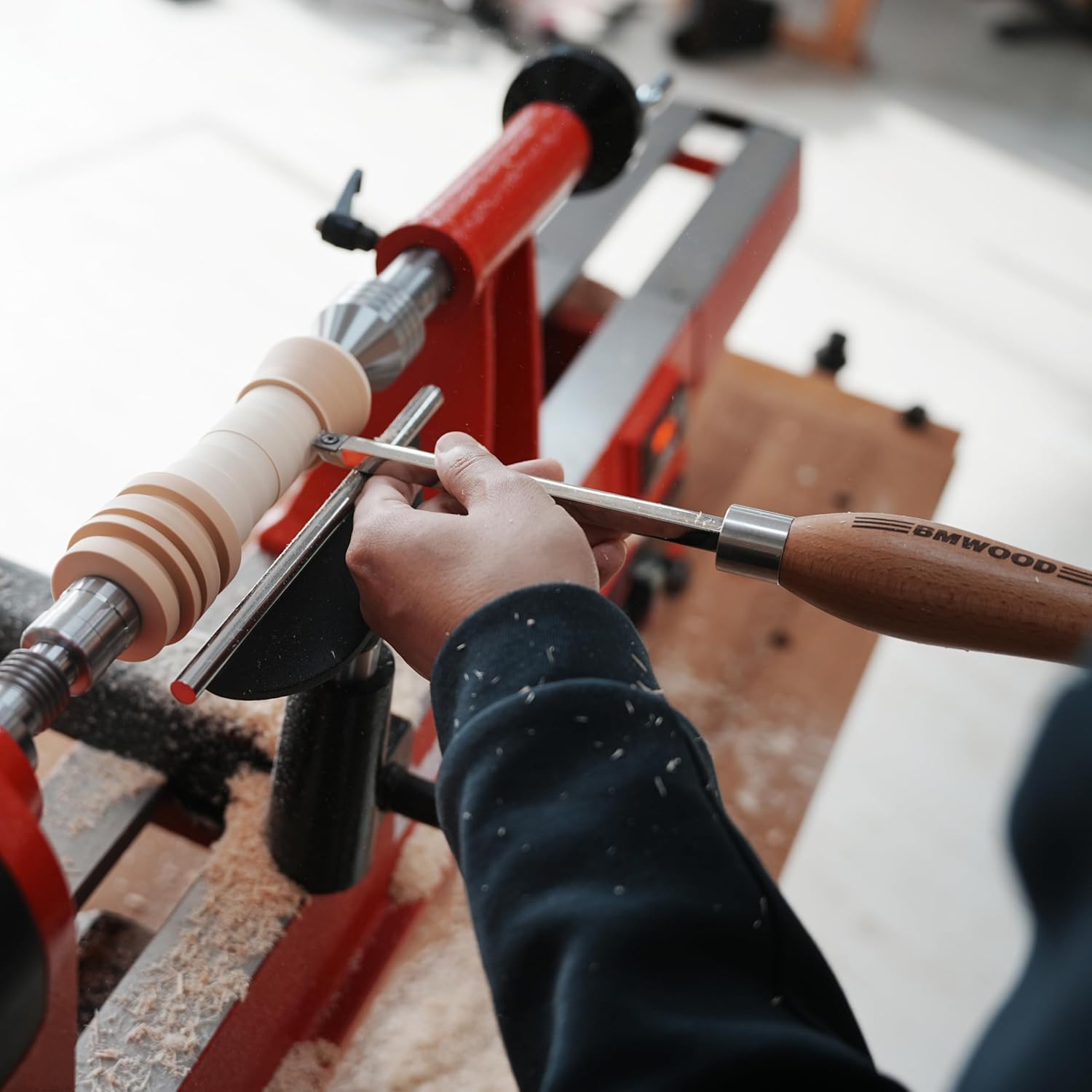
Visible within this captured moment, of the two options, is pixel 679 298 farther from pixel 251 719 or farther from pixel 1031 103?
pixel 1031 103

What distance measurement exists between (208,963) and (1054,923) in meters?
0.46

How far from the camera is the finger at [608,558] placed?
53 cm

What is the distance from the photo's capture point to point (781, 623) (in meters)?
1.00

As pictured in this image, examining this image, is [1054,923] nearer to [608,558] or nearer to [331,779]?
[608,558]

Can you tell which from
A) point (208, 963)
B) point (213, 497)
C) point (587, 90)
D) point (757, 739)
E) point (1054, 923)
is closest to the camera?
point (1054, 923)

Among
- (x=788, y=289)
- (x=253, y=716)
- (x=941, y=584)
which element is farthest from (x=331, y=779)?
(x=788, y=289)

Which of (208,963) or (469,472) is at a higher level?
(469,472)

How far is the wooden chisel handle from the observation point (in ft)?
1.39

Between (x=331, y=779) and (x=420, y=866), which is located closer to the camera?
(x=331, y=779)

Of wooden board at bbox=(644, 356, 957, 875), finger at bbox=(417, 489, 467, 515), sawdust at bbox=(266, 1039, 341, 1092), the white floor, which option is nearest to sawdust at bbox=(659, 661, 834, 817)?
wooden board at bbox=(644, 356, 957, 875)

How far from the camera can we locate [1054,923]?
0.24 meters

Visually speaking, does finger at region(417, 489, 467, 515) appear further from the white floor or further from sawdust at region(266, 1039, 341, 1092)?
sawdust at region(266, 1039, 341, 1092)

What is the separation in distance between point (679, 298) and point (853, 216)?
4.43 feet

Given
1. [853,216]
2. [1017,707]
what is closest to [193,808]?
[1017,707]
